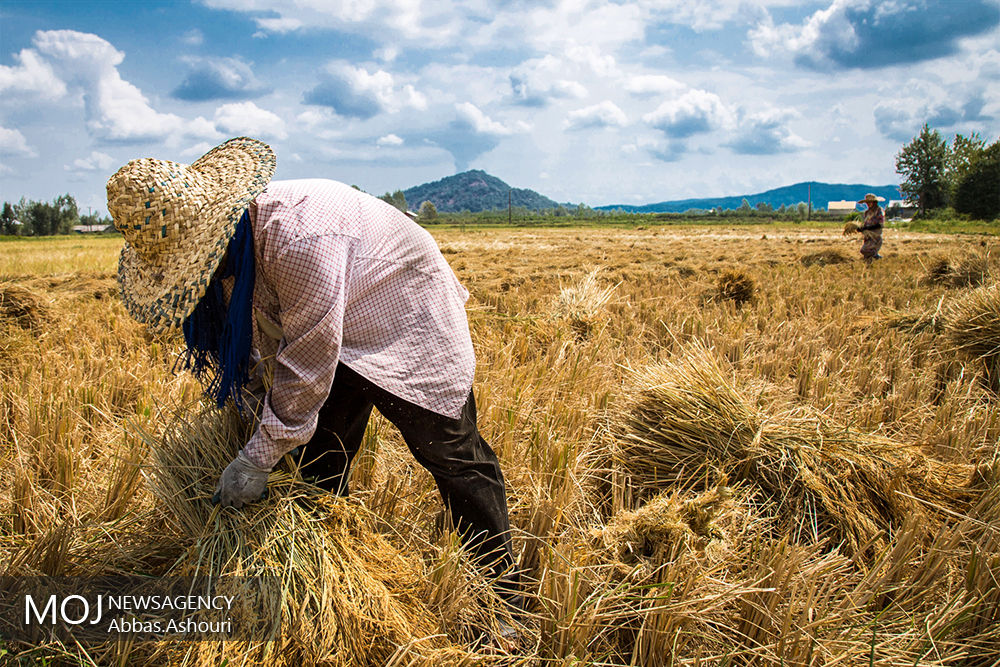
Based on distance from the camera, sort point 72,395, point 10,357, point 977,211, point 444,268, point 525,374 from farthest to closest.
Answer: point 977,211, point 10,357, point 525,374, point 72,395, point 444,268

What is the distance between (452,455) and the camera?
1721 mm

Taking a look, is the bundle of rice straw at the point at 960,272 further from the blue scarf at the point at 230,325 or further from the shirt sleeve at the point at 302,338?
the blue scarf at the point at 230,325

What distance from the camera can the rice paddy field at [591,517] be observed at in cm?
155

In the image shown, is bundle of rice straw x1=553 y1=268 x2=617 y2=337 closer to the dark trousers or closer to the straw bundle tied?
the straw bundle tied

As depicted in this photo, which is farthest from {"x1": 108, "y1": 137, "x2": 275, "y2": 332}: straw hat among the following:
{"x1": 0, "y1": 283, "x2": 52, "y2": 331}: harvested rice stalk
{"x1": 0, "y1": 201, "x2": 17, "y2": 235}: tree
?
{"x1": 0, "y1": 201, "x2": 17, "y2": 235}: tree

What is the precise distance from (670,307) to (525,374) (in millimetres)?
2556

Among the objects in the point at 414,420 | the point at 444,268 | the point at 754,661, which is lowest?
the point at 754,661

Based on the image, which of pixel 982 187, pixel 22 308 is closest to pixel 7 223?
pixel 22 308

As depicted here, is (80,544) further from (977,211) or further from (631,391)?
(977,211)

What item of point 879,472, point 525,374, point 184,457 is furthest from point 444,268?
point 879,472

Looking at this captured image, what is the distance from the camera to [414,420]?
5.54 feet

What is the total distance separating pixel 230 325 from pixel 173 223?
30 centimetres

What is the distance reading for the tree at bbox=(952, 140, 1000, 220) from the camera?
41.8 metres

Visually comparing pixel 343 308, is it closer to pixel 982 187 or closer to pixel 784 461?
pixel 784 461
